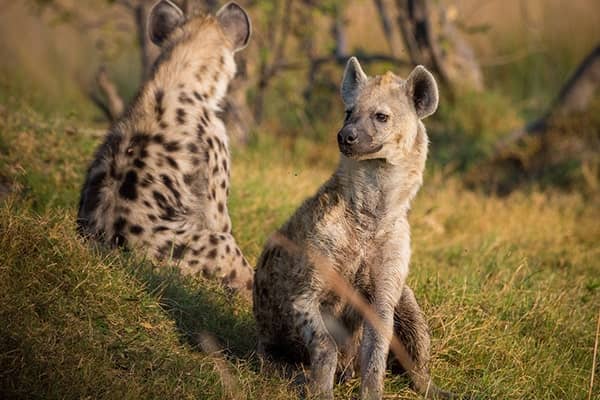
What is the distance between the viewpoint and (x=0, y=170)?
19.2 ft

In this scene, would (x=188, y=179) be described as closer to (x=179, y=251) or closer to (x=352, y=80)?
(x=179, y=251)

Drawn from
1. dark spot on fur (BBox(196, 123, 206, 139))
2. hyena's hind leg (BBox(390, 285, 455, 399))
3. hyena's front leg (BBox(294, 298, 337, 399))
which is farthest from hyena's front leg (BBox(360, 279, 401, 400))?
dark spot on fur (BBox(196, 123, 206, 139))

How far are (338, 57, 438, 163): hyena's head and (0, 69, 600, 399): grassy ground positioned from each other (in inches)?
38.4

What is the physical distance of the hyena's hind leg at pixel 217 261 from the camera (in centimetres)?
488

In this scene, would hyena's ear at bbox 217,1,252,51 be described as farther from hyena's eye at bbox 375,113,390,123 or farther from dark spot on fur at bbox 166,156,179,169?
hyena's eye at bbox 375,113,390,123

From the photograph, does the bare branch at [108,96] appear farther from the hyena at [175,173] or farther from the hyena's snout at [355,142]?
the hyena's snout at [355,142]

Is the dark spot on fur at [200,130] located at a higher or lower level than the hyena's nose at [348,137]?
lower

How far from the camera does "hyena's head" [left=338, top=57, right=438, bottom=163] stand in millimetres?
3768

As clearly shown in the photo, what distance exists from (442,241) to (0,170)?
9.43 ft

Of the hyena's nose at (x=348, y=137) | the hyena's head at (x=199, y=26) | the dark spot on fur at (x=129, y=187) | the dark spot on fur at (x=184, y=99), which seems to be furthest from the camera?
the hyena's head at (x=199, y=26)

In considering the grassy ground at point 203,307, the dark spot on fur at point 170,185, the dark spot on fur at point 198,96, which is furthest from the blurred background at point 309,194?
the dark spot on fur at point 198,96

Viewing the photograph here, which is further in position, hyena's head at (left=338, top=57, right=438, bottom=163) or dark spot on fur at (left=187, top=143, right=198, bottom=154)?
dark spot on fur at (left=187, top=143, right=198, bottom=154)

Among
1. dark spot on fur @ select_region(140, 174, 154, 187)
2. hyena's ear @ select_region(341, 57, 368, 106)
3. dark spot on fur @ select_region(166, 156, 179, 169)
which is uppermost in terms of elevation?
hyena's ear @ select_region(341, 57, 368, 106)

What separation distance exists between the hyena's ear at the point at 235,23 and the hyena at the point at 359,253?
198 centimetres
